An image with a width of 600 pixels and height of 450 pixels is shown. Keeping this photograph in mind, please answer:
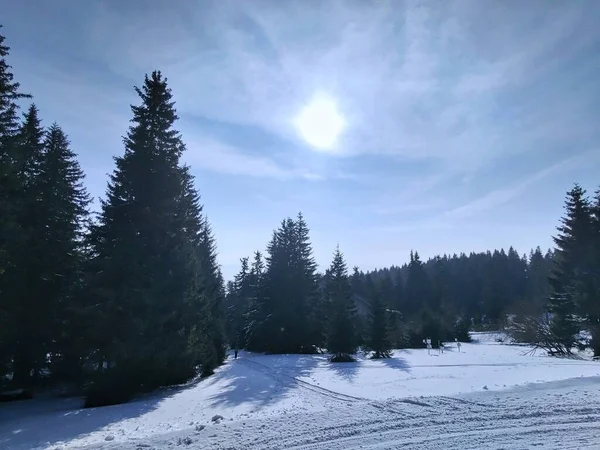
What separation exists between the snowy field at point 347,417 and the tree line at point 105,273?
185cm

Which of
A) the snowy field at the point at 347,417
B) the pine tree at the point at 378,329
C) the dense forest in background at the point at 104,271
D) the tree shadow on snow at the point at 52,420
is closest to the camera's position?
the snowy field at the point at 347,417

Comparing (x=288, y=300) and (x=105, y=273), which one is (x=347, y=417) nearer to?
(x=105, y=273)

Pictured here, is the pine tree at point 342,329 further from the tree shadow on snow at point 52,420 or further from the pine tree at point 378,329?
the tree shadow on snow at point 52,420

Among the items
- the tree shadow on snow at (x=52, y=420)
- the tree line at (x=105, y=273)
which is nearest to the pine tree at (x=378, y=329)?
the tree line at (x=105, y=273)

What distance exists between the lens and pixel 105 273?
14891 mm

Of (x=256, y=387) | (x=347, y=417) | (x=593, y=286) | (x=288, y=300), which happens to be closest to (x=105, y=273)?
(x=256, y=387)

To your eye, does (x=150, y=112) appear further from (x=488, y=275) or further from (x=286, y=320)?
(x=488, y=275)

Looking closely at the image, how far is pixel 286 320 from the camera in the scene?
116ft

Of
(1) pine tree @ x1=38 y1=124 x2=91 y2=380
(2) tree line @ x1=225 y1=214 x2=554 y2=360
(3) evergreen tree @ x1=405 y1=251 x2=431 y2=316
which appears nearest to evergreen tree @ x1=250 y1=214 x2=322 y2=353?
(2) tree line @ x1=225 y1=214 x2=554 y2=360

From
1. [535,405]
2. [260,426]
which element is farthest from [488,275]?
[260,426]

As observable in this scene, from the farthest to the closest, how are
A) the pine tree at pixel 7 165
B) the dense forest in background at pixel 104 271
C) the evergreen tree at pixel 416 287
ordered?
1. the evergreen tree at pixel 416 287
2. the dense forest in background at pixel 104 271
3. the pine tree at pixel 7 165

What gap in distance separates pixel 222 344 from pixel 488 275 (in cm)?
5728

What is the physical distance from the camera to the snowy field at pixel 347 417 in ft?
24.2

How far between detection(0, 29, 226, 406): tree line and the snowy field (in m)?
1.85
